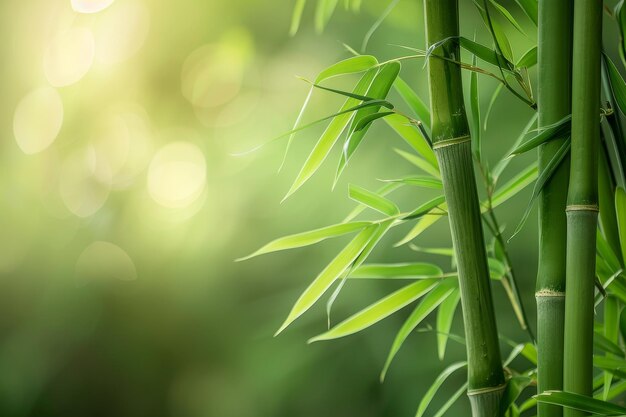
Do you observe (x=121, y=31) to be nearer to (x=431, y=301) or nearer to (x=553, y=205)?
(x=431, y=301)

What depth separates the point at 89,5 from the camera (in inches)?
62.6

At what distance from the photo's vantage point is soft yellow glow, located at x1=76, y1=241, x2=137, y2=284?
1569mm

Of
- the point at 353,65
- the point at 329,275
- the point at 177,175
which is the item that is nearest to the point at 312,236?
the point at 329,275

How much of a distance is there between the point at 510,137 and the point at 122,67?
95 cm

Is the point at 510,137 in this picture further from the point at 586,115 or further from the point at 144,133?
the point at 586,115

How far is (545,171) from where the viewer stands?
41cm

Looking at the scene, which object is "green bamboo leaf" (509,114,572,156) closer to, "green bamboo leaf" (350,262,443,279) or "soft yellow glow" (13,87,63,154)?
"green bamboo leaf" (350,262,443,279)

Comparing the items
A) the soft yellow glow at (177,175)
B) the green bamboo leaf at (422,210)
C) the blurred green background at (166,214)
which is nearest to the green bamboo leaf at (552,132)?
the green bamboo leaf at (422,210)

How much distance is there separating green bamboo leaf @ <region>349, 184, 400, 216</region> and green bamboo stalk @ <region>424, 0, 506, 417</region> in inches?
5.2

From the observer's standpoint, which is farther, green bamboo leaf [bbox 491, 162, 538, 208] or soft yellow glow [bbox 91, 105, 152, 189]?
soft yellow glow [bbox 91, 105, 152, 189]

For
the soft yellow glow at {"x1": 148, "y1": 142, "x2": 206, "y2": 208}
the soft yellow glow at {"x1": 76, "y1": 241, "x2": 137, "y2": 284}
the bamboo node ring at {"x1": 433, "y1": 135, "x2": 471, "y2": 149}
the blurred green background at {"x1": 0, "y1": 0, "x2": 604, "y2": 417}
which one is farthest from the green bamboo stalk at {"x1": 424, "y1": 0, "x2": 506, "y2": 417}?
the soft yellow glow at {"x1": 76, "y1": 241, "x2": 137, "y2": 284}

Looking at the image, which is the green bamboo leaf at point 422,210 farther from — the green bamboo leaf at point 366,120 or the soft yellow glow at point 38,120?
the soft yellow glow at point 38,120

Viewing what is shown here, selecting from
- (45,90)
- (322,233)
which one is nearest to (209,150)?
(45,90)

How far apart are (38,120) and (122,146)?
0.75 ft
